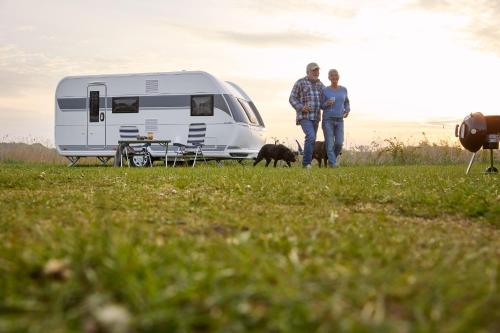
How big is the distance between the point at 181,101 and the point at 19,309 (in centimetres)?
1806

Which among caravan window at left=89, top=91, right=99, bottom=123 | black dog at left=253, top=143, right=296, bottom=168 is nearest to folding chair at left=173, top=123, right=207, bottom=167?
black dog at left=253, top=143, right=296, bottom=168

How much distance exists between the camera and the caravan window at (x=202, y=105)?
63.8 ft

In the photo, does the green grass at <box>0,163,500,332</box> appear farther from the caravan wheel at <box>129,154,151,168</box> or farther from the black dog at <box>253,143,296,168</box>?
the caravan wheel at <box>129,154,151,168</box>

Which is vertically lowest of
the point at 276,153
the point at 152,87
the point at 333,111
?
the point at 276,153

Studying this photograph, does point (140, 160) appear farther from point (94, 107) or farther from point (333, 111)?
point (333, 111)

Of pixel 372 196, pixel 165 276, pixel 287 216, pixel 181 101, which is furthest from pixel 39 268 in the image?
pixel 181 101

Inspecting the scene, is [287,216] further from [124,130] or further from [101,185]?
Answer: [124,130]

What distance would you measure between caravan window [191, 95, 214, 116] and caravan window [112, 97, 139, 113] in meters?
2.13

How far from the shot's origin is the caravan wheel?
1996 centimetres

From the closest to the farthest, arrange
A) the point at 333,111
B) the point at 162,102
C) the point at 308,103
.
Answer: the point at 308,103 → the point at 333,111 → the point at 162,102

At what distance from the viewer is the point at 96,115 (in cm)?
2078

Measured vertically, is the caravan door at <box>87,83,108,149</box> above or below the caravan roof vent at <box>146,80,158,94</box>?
below

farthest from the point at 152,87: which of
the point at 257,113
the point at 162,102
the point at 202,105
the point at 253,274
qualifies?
the point at 253,274

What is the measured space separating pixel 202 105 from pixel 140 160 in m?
2.97
